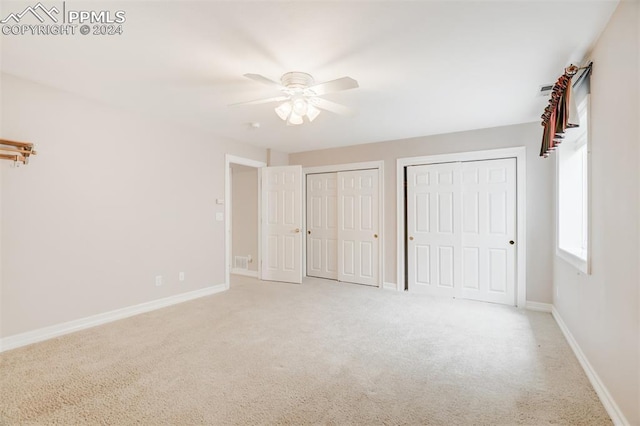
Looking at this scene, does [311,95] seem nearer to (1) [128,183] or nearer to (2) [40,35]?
(2) [40,35]

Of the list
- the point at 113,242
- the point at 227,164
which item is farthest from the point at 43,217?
the point at 227,164

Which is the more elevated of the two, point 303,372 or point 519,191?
point 519,191

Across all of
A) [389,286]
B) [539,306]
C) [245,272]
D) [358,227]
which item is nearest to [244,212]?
[245,272]

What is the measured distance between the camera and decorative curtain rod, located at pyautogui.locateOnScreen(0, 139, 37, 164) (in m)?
2.70

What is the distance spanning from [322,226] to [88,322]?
3.68m

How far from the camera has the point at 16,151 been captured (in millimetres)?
2787

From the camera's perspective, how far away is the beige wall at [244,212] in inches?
236

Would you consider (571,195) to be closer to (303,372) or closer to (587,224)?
(587,224)

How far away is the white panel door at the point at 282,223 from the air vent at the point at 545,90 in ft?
11.3

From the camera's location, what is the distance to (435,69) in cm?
260

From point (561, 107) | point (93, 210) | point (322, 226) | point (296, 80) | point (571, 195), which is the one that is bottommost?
point (322, 226)

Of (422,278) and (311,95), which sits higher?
(311,95)

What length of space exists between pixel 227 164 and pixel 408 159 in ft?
9.28

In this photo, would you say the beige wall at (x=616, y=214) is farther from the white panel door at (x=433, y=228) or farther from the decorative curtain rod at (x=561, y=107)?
the white panel door at (x=433, y=228)
